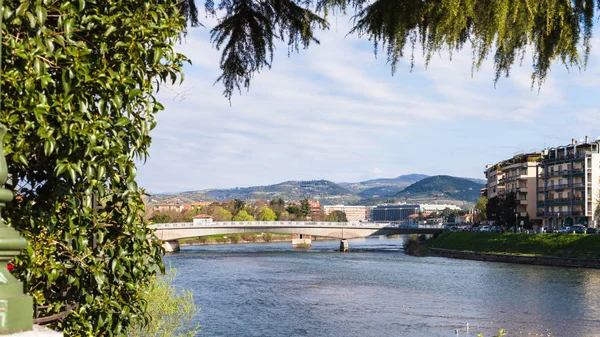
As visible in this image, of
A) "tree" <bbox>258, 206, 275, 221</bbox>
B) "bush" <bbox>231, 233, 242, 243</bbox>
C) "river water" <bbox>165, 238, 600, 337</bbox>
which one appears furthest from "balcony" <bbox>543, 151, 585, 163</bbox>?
"tree" <bbox>258, 206, 275, 221</bbox>

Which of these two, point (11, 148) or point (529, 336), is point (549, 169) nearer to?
point (529, 336)

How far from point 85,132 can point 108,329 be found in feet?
4.41

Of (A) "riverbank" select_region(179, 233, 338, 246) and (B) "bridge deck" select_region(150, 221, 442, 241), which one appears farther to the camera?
(A) "riverbank" select_region(179, 233, 338, 246)

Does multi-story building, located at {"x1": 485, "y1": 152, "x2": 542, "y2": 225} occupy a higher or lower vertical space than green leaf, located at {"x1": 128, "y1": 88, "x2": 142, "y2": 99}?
higher

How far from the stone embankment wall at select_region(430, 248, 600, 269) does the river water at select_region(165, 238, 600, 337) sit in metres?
2.21

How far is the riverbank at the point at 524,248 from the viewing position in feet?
167

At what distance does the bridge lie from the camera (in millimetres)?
75750

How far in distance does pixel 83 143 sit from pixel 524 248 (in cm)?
5797

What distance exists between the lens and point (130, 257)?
153 inches

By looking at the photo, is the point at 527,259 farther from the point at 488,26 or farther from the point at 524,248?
the point at 488,26

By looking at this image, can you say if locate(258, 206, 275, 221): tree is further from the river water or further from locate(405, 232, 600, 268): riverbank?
the river water

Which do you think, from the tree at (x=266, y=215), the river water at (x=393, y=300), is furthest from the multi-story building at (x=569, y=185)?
the tree at (x=266, y=215)

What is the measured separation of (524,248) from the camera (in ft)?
188

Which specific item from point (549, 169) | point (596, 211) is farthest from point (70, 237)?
point (549, 169)
